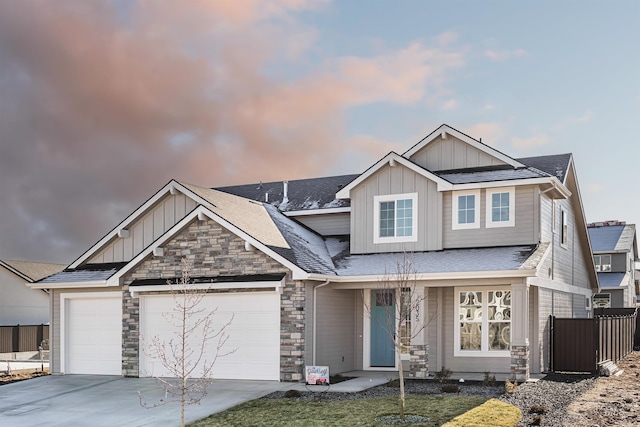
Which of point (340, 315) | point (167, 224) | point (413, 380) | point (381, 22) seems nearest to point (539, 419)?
point (413, 380)

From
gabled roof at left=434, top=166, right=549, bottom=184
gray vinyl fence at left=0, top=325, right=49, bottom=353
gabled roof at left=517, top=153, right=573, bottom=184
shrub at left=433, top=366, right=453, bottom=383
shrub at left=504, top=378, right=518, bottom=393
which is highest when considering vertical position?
gabled roof at left=517, top=153, right=573, bottom=184

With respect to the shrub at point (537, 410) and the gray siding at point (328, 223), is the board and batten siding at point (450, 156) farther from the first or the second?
the shrub at point (537, 410)

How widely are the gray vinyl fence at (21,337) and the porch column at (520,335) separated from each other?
24.8 metres

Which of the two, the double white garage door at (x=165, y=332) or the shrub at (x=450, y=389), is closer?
the shrub at (x=450, y=389)

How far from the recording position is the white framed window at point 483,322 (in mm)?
19938

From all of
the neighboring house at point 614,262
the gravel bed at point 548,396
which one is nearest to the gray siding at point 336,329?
the gravel bed at point 548,396

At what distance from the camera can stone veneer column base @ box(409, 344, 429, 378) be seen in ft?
61.9

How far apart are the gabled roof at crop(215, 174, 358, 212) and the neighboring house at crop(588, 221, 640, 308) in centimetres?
2293

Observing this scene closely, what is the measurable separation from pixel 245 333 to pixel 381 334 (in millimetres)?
4497

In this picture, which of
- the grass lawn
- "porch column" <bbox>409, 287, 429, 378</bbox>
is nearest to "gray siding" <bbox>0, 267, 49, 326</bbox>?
A: "porch column" <bbox>409, 287, 429, 378</bbox>

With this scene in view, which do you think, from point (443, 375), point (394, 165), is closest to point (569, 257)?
point (394, 165)

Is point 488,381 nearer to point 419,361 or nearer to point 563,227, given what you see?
point 419,361

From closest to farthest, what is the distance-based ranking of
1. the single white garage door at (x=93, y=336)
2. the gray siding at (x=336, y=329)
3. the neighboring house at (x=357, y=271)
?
the neighboring house at (x=357, y=271) < the gray siding at (x=336, y=329) < the single white garage door at (x=93, y=336)

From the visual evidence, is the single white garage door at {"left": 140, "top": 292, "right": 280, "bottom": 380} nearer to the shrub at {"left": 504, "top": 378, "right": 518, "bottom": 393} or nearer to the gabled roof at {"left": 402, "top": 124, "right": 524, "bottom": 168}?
the shrub at {"left": 504, "top": 378, "right": 518, "bottom": 393}
